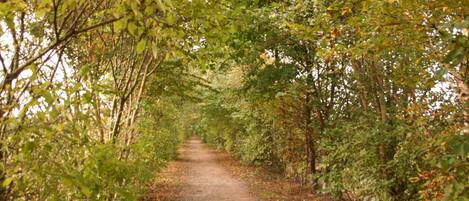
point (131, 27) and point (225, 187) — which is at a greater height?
point (131, 27)

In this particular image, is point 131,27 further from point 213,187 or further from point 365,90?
point 213,187

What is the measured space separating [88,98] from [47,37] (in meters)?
2.54

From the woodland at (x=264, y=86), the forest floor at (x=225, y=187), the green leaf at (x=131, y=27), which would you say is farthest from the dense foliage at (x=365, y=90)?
→ the green leaf at (x=131, y=27)

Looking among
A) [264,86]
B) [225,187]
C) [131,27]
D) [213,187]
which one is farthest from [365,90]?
[131,27]

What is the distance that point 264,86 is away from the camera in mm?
11734

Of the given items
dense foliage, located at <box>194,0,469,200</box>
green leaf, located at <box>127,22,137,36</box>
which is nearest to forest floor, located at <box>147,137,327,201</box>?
dense foliage, located at <box>194,0,469,200</box>

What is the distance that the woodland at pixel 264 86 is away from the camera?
2986mm

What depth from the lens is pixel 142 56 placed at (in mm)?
8469

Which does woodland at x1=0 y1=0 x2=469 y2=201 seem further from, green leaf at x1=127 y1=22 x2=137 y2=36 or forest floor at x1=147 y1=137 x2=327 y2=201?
forest floor at x1=147 y1=137 x2=327 y2=201

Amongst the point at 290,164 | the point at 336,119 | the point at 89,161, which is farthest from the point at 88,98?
the point at 290,164

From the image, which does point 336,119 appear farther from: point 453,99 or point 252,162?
point 252,162

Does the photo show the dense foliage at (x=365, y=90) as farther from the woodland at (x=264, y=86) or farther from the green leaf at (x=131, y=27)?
the green leaf at (x=131, y=27)

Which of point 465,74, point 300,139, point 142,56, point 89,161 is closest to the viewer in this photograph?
point 89,161

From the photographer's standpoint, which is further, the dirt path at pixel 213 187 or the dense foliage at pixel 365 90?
the dirt path at pixel 213 187
